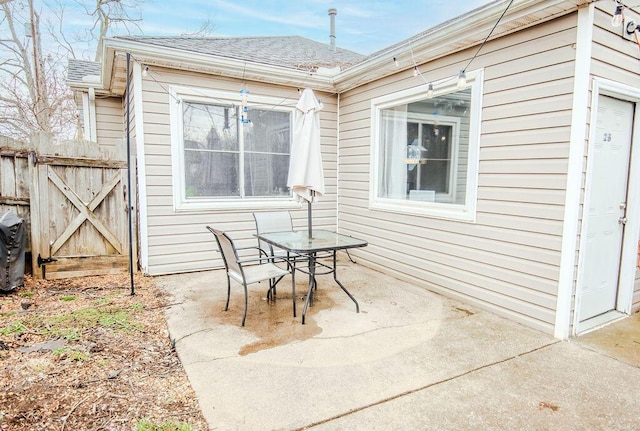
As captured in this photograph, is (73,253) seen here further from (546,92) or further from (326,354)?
(546,92)

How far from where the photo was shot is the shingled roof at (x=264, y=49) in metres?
4.96

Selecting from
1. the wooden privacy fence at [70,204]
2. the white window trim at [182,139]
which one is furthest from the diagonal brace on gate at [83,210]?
the white window trim at [182,139]

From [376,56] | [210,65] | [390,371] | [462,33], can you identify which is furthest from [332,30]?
[390,371]

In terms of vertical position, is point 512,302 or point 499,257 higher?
point 499,257

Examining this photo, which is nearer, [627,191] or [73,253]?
[627,191]

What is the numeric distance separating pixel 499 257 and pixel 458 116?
5.41 ft

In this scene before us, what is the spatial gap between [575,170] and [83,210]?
18.0 feet

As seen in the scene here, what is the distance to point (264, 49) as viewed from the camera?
6566 mm

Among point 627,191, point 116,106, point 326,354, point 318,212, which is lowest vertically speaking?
point 326,354

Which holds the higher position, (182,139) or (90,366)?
(182,139)

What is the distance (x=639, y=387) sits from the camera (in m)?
2.38

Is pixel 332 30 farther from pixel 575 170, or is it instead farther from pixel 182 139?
pixel 575 170

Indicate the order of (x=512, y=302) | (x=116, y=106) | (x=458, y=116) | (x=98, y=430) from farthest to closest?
1. (x=116, y=106)
2. (x=458, y=116)
3. (x=512, y=302)
4. (x=98, y=430)

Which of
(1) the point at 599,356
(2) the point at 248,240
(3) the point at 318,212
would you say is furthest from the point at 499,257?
(2) the point at 248,240
